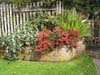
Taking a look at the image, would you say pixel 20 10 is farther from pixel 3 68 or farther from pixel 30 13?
pixel 3 68

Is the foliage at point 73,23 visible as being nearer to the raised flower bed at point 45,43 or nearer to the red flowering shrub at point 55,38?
the raised flower bed at point 45,43

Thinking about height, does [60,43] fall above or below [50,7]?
below

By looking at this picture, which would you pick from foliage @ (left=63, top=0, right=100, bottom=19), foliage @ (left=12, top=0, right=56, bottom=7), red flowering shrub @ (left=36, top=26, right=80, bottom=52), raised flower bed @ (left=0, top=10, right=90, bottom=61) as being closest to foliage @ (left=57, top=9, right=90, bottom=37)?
raised flower bed @ (left=0, top=10, right=90, bottom=61)

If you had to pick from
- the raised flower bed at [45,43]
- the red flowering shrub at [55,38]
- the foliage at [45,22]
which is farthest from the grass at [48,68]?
the foliage at [45,22]

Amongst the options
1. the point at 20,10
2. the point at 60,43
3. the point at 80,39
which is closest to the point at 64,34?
the point at 60,43

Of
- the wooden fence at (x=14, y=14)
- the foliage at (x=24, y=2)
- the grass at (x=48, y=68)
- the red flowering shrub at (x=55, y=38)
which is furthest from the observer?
the foliage at (x=24, y=2)

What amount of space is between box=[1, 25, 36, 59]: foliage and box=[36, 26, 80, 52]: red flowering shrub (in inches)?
10.6

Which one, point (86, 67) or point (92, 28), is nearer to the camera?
point (86, 67)

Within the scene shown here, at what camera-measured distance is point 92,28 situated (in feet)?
34.4

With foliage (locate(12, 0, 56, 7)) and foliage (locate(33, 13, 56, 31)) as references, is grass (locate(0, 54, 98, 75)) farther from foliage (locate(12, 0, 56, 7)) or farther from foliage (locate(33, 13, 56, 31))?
foliage (locate(12, 0, 56, 7))

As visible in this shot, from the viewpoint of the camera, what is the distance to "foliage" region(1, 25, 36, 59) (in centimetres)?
895

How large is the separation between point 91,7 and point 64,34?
2353 mm

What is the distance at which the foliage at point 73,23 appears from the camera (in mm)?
9461

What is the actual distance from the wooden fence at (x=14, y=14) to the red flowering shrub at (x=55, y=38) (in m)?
1.36
